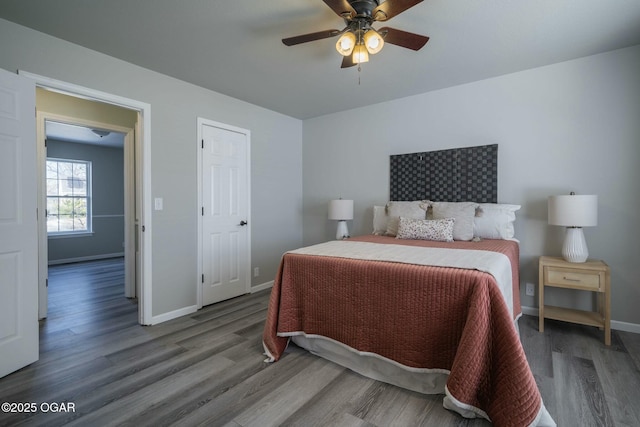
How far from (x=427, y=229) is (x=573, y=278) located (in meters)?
1.21

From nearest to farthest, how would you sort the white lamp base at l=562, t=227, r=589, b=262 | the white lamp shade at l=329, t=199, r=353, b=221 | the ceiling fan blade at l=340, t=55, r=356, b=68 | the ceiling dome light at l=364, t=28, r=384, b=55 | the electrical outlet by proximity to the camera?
the ceiling dome light at l=364, t=28, r=384, b=55
the ceiling fan blade at l=340, t=55, r=356, b=68
the white lamp base at l=562, t=227, r=589, b=262
the electrical outlet
the white lamp shade at l=329, t=199, r=353, b=221

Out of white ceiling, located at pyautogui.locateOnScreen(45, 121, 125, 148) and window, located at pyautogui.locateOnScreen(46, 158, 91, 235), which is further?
window, located at pyautogui.locateOnScreen(46, 158, 91, 235)

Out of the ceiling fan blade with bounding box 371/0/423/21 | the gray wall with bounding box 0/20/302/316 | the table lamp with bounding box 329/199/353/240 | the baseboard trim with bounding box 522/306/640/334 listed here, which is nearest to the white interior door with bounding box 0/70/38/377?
the gray wall with bounding box 0/20/302/316

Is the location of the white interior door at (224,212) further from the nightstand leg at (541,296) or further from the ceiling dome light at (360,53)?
the nightstand leg at (541,296)

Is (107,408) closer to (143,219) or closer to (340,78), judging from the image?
(143,219)

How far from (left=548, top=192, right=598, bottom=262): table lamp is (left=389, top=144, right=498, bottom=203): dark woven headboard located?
25.5 inches

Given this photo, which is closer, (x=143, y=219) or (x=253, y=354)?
(x=253, y=354)

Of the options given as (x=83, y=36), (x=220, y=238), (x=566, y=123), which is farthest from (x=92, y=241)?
(x=566, y=123)

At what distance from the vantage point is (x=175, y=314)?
121 inches

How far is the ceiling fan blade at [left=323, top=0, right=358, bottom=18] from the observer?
5.49ft

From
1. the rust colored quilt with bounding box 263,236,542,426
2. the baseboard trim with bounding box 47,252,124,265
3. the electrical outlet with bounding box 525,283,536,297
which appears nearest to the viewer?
the rust colored quilt with bounding box 263,236,542,426

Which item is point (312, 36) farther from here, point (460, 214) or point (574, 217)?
point (574, 217)

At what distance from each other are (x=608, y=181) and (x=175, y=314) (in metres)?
4.32

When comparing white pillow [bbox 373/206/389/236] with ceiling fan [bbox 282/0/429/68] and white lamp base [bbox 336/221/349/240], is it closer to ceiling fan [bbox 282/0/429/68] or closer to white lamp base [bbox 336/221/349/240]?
white lamp base [bbox 336/221/349/240]
